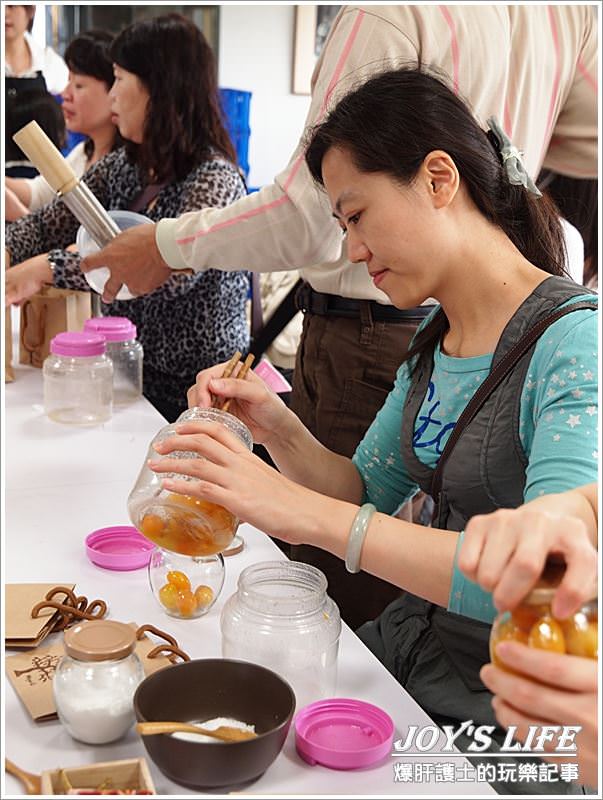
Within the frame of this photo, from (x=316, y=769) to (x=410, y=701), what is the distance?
0.17 meters

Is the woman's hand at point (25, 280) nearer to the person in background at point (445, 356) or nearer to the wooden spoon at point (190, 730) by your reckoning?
the person in background at point (445, 356)

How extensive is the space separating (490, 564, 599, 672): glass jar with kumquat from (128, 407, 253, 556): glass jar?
1.50ft

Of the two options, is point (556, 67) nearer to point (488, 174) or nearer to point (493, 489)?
point (488, 174)

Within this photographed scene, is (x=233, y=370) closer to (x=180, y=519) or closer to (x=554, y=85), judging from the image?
(x=180, y=519)

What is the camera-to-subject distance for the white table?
37.7 inches

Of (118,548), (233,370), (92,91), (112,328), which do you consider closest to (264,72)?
(92,91)

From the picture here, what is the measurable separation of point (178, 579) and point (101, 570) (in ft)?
0.63

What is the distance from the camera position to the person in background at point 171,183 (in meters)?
2.51

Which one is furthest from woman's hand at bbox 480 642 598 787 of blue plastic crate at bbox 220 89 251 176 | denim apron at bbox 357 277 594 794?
blue plastic crate at bbox 220 89 251 176

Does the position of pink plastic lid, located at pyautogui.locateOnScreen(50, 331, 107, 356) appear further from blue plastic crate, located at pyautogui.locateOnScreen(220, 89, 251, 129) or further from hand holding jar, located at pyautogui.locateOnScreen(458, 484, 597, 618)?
blue plastic crate, located at pyautogui.locateOnScreen(220, 89, 251, 129)

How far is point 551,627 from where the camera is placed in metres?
0.71

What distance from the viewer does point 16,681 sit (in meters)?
1.07

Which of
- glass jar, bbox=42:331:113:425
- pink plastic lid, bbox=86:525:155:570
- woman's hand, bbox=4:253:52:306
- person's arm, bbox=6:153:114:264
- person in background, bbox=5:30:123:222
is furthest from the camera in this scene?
person in background, bbox=5:30:123:222

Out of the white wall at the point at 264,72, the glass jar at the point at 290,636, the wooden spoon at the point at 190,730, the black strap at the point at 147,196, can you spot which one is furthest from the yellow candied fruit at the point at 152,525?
the white wall at the point at 264,72
